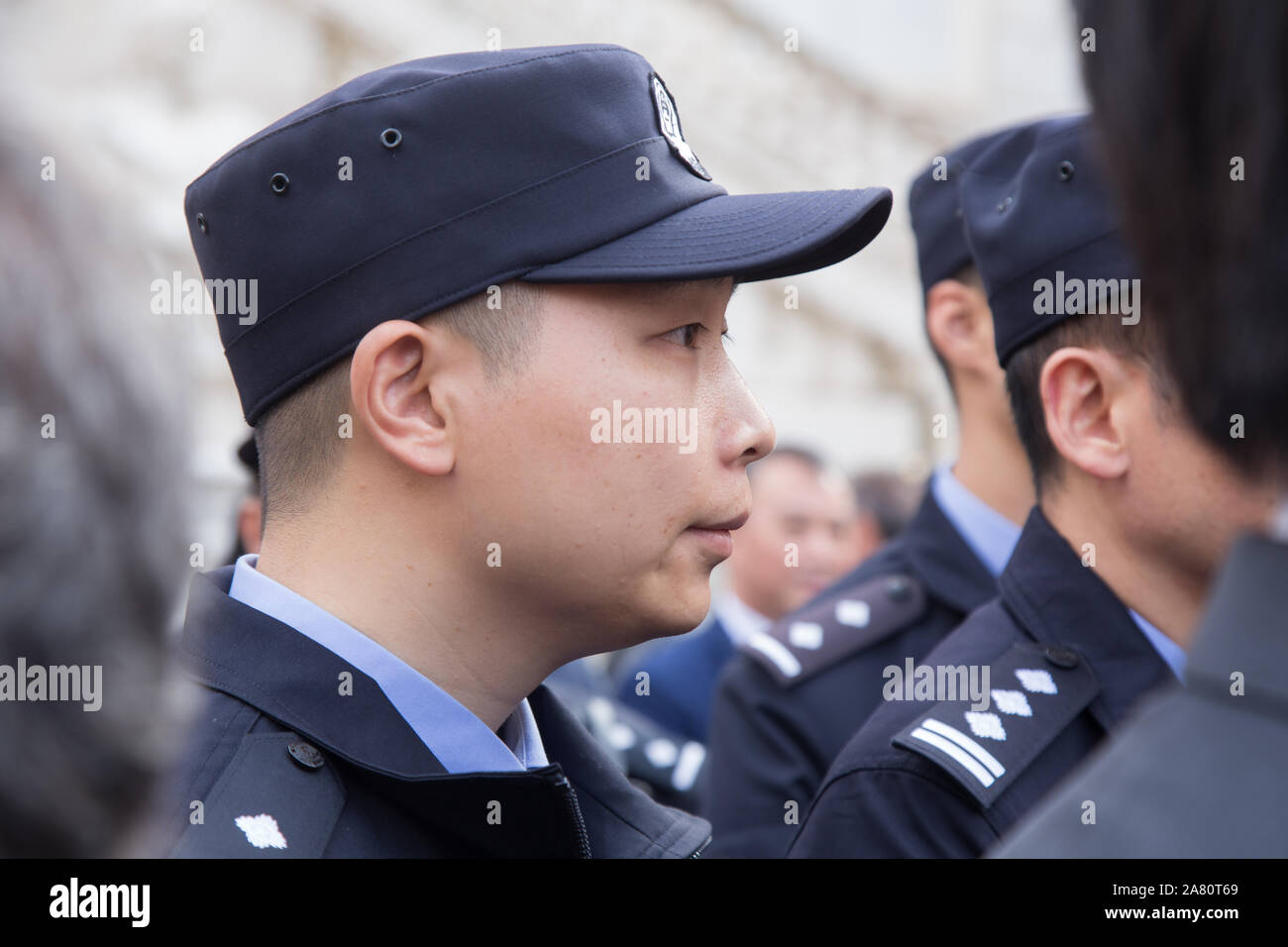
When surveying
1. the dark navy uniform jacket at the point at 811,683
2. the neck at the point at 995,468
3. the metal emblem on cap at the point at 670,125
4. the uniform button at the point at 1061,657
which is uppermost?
the metal emblem on cap at the point at 670,125

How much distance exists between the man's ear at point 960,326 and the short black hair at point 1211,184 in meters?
2.03

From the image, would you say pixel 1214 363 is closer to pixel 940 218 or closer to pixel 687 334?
pixel 687 334

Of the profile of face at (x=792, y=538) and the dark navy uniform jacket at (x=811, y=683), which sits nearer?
the dark navy uniform jacket at (x=811, y=683)

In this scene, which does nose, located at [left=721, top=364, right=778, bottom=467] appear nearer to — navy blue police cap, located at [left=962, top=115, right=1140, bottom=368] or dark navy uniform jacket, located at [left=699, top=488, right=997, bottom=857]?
navy blue police cap, located at [left=962, top=115, right=1140, bottom=368]

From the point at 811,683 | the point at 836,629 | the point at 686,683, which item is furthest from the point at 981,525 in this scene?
the point at 686,683

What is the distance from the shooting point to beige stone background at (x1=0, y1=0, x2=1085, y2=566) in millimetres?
8352

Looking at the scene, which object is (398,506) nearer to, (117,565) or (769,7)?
(117,565)

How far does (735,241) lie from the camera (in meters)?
1.74

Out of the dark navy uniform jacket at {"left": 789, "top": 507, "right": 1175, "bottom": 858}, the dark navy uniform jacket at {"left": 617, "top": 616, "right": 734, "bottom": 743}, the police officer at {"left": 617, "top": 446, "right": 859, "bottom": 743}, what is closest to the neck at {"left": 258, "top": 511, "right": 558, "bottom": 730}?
the dark navy uniform jacket at {"left": 789, "top": 507, "right": 1175, "bottom": 858}

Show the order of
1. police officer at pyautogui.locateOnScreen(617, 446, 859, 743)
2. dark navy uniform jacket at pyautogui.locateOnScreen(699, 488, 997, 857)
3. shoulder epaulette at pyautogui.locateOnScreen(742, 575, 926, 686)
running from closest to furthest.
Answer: dark navy uniform jacket at pyautogui.locateOnScreen(699, 488, 997, 857), shoulder epaulette at pyautogui.locateOnScreen(742, 575, 926, 686), police officer at pyautogui.locateOnScreen(617, 446, 859, 743)

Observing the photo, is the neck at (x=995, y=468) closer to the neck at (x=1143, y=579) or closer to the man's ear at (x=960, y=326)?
the man's ear at (x=960, y=326)

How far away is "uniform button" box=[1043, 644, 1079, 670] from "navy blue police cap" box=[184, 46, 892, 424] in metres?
0.69

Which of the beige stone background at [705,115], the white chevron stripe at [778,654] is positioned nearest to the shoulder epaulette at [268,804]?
the white chevron stripe at [778,654]

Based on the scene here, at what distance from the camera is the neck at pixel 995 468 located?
2895 mm
